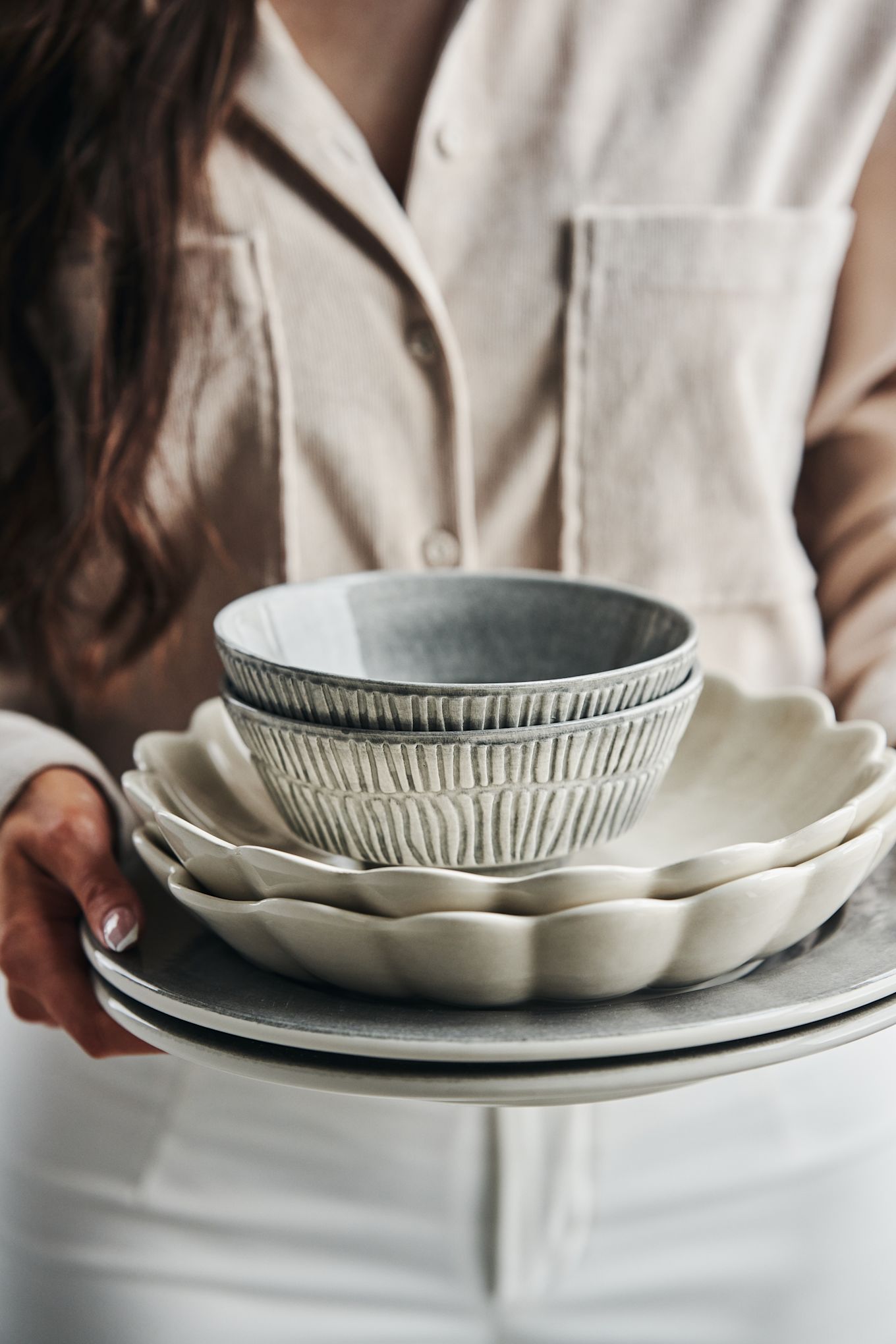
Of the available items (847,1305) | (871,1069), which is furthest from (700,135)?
(847,1305)

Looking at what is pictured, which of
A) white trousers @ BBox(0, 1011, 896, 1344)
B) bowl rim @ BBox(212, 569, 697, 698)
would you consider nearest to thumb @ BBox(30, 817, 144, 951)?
bowl rim @ BBox(212, 569, 697, 698)

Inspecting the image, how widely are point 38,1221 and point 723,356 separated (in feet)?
2.48

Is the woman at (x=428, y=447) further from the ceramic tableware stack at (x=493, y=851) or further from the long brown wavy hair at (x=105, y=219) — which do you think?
the ceramic tableware stack at (x=493, y=851)

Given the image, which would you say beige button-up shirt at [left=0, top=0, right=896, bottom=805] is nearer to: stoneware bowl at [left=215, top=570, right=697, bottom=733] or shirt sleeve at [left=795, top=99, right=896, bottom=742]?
shirt sleeve at [left=795, top=99, right=896, bottom=742]

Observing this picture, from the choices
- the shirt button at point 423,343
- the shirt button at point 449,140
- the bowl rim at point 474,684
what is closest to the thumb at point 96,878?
the bowl rim at point 474,684

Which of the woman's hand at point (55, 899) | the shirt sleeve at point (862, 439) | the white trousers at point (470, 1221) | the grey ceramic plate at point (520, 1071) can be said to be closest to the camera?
the grey ceramic plate at point (520, 1071)

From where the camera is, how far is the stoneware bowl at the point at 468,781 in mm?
404

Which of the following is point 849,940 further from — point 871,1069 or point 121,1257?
point 121,1257

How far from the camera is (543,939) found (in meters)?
0.36

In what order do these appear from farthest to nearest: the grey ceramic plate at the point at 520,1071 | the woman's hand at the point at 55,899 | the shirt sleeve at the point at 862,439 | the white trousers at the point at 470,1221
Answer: the shirt sleeve at the point at 862,439, the white trousers at the point at 470,1221, the woman's hand at the point at 55,899, the grey ceramic plate at the point at 520,1071

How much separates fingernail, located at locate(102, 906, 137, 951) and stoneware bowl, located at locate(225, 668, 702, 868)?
80mm

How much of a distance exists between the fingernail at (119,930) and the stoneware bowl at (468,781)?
3.1 inches

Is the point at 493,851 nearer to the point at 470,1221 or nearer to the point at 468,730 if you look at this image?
the point at 468,730

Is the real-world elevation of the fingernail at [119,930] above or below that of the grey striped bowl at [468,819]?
below
